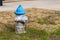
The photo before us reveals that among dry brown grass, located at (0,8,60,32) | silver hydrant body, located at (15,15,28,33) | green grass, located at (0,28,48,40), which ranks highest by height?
silver hydrant body, located at (15,15,28,33)

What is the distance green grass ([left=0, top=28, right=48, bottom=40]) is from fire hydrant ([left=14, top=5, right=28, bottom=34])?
14cm

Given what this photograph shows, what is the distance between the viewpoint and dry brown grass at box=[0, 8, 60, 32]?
25.9ft

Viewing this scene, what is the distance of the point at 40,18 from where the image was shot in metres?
8.88

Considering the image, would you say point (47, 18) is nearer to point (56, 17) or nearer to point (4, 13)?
point (56, 17)

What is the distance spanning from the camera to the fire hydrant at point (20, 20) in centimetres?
714

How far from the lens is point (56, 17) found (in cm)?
895

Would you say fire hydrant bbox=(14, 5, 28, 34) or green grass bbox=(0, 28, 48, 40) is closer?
green grass bbox=(0, 28, 48, 40)

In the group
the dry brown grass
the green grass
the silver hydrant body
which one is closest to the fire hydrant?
the silver hydrant body

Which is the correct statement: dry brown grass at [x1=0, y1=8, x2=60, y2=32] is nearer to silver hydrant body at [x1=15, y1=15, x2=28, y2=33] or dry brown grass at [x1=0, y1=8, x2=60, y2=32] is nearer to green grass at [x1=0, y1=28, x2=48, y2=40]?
green grass at [x1=0, y1=28, x2=48, y2=40]

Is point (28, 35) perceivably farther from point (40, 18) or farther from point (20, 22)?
point (40, 18)

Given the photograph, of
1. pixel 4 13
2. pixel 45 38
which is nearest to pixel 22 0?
pixel 4 13

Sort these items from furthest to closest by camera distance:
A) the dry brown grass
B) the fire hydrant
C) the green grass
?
the dry brown grass → the fire hydrant → the green grass

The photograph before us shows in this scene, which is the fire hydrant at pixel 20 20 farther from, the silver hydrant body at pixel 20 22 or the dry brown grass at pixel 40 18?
the dry brown grass at pixel 40 18

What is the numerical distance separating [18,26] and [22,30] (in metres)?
0.14
